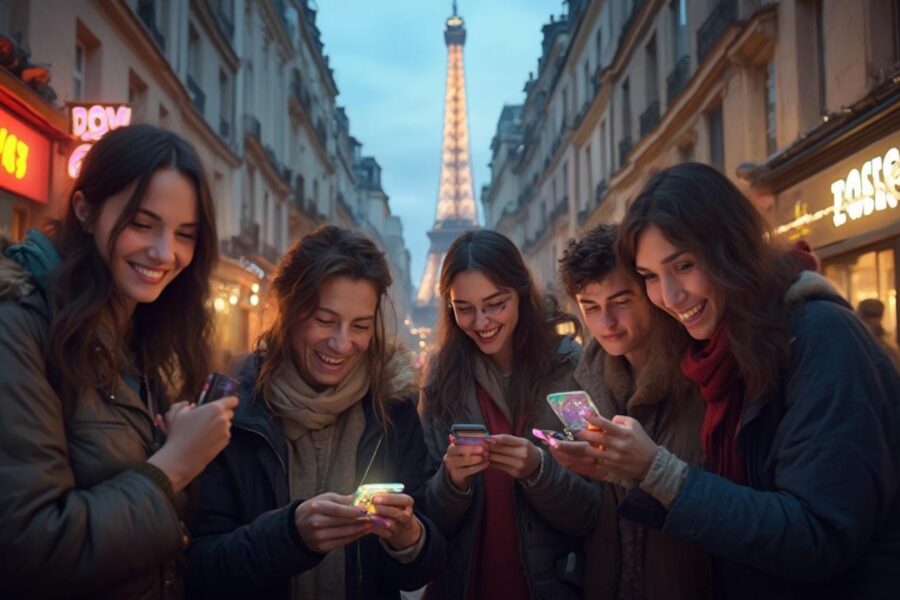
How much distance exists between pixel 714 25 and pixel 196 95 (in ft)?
42.8

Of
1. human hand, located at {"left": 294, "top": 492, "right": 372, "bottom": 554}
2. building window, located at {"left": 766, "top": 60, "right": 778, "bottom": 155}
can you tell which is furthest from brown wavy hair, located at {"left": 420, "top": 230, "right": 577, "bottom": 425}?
building window, located at {"left": 766, "top": 60, "right": 778, "bottom": 155}

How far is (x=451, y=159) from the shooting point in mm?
102438

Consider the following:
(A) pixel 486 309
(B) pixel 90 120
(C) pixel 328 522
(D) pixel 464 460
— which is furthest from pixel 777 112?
(C) pixel 328 522

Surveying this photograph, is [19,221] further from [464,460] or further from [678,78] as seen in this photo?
[678,78]

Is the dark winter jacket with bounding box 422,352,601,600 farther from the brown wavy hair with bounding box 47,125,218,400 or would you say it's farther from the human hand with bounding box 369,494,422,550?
the brown wavy hair with bounding box 47,125,218,400

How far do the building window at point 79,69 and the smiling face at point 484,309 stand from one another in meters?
10.8

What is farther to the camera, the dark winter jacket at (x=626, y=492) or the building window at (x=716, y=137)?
the building window at (x=716, y=137)

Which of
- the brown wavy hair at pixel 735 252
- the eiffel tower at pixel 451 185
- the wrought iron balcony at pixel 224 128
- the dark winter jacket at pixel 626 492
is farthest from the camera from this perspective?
the eiffel tower at pixel 451 185

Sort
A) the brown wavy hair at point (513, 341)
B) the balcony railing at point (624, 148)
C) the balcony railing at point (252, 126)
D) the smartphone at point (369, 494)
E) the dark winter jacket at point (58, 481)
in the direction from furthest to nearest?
1. the balcony railing at point (252, 126)
2. the balcony railing at point (624, 148)
3. the brown wavy hair at point (513, 341)
4. the smartphone at point (369, 494)
5. the dark winter jacket at point (58, 481)

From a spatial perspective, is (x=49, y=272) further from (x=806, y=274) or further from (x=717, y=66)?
(x=717, y=66)

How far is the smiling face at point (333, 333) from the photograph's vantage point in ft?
9.34

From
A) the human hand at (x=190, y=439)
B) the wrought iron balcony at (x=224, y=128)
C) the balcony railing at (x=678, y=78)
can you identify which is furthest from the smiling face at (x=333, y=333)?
the wrought iron balcony at (x=224, y=128)

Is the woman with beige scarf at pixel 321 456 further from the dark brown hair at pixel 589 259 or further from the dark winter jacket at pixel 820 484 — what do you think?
the dark winter jacket at pixel 820 484

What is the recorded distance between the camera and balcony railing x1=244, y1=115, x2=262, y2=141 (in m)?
23.9
